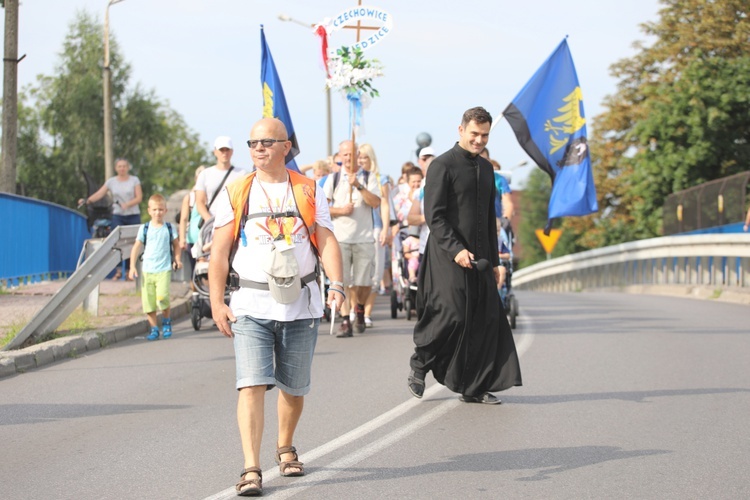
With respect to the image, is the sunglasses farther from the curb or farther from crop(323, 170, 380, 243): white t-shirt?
crop(323, 170, 380, 243): white t-shirt

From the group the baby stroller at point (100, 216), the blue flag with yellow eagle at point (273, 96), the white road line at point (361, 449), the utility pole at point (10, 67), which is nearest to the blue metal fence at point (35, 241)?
the baby stroller at point (100, 216)

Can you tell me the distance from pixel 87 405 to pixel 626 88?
4660 centimetres

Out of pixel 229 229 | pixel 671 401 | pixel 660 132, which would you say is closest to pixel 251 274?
pixel 229 229

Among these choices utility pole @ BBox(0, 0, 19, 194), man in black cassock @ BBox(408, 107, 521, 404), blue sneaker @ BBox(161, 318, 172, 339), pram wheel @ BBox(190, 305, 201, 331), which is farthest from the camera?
utility pole @ BBox(0, 0, 19, 194)

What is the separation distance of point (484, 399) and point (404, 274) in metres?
7.72

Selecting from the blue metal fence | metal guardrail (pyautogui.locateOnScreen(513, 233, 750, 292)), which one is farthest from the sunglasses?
metal guardrail (pyautogui.locateOnScreen(513, 233, 750, 292))

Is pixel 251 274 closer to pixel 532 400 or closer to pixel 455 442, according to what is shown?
pixel 455 442

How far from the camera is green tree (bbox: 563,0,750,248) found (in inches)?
1650

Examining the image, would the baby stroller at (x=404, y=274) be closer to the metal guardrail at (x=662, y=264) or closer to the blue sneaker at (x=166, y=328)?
the blue sneaker at (x=166, y=328)

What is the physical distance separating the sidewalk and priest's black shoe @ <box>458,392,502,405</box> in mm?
4269

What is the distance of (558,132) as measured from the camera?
1817 cm

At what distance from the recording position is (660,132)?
42688 millimetres

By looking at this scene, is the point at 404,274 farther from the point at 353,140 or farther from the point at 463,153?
the point at 463,153

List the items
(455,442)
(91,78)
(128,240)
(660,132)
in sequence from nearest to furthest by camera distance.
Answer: (455,442), (128,240), (660,132), (91,78)
